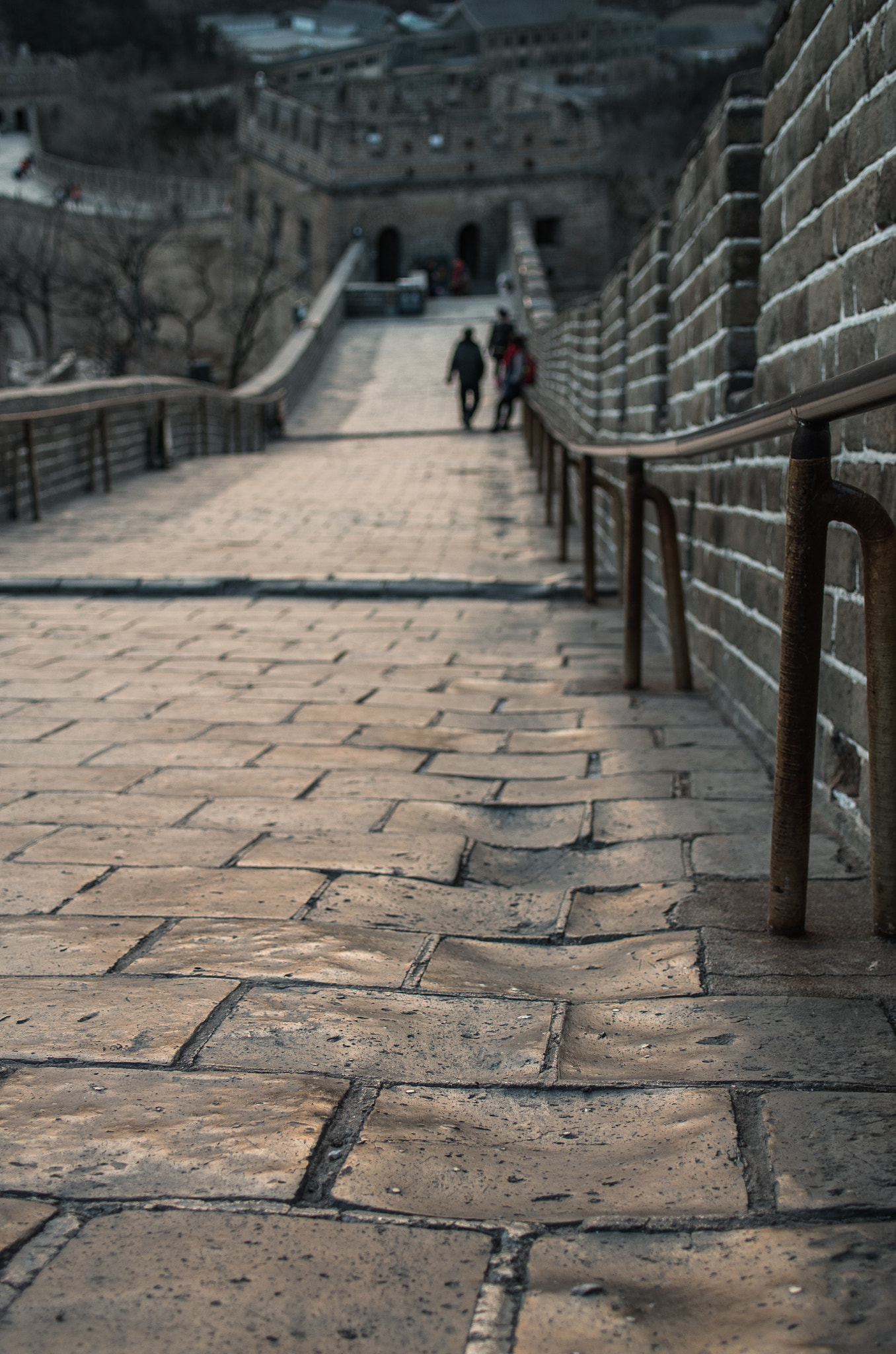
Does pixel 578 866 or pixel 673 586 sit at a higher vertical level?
pixel 673 586

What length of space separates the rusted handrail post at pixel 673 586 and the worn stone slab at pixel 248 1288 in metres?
3.09

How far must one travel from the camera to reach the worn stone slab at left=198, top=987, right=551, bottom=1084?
1690 mm

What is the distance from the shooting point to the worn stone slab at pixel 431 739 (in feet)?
12.0

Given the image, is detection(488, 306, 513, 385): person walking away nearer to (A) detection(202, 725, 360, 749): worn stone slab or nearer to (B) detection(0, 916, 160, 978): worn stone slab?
(A) detection(202, 725, 360, 749): worn stone slab

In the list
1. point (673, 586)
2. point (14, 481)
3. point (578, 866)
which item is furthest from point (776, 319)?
point (14, 481)

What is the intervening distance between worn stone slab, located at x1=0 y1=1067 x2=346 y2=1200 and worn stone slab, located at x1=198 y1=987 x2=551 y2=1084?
7 centimetres

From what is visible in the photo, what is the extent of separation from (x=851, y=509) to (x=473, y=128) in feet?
143

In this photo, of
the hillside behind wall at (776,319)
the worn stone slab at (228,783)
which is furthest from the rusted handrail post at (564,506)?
the worn stone slab at (228,783)

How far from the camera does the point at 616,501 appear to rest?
5.53 metres

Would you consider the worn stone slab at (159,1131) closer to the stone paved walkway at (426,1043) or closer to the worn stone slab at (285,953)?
the stone paved walkway at (426,1043)

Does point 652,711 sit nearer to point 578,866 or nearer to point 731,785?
point 731,785

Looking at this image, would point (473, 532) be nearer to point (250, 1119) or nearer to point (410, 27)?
point (250, 1119)

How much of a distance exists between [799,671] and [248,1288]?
1280 mm

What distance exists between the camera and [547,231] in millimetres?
41906
